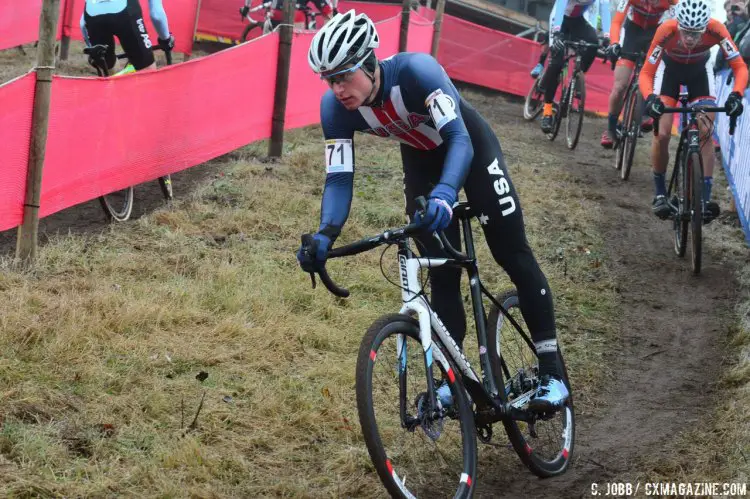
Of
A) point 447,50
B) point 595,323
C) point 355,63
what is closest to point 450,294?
point 355,63

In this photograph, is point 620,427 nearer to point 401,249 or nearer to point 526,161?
point 401,249

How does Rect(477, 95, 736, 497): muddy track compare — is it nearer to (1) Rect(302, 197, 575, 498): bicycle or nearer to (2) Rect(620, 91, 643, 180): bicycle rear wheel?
(1) Rect(302, 197, 575, 498): bicycle

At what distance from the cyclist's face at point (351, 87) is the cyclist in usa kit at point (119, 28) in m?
5.51

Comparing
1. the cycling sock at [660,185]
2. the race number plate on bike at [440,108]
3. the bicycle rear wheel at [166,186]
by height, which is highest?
the race number plate on bike at [440,108]

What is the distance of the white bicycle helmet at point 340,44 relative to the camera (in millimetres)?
3980

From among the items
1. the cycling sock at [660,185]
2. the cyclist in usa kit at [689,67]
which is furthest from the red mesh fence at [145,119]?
the cycling sock at [660,185]

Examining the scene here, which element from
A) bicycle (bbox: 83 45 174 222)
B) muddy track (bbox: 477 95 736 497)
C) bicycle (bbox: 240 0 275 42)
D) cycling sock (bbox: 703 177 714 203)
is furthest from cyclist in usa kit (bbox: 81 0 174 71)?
bicycle (bbox: 240 0 275 42)

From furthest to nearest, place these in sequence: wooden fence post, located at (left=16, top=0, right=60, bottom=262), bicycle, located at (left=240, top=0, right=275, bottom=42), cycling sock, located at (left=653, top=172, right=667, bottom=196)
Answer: bicycle, located at (left=240, top=0, right=275, bottom=42), cycling sock, located at (left=653, top=172, right=667, bottom=196), wooden fence post, located at (left=16, top=0, right=60, bottom=262)

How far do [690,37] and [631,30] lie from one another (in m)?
3.40

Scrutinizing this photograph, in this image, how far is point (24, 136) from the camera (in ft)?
21.5

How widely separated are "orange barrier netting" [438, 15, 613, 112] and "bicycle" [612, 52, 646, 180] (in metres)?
6.92

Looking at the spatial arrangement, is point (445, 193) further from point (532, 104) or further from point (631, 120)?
point (532, 104)

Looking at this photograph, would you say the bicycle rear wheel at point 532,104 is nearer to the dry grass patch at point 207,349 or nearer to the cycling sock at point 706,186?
the dry grass patch at point 207,349

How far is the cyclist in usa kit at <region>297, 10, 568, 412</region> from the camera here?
401 cm
